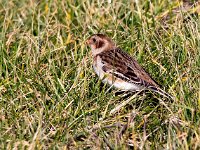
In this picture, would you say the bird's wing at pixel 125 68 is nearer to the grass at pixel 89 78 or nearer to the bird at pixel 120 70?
the bird at pixel 120 70

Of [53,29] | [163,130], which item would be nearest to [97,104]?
[163,130]

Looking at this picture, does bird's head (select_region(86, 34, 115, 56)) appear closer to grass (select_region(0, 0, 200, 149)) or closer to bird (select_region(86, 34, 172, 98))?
bird (select_region(86, 34, 172, 98))

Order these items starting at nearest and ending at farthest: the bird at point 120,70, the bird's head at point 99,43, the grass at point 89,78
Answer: the grass at point 89,78 < the bird at point 120,70 < the bird's head at point 99,43

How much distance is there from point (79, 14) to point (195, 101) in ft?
8.88

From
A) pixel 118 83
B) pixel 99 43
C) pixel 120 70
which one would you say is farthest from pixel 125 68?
pixel 99 43

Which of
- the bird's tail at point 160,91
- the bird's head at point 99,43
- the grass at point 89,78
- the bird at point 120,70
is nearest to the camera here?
the grass at point 89,78

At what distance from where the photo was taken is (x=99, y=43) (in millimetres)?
6680

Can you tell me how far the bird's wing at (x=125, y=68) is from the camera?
6.02 meters

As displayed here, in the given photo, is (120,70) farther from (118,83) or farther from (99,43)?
(99,43)

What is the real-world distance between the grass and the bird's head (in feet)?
Answer: 0.35

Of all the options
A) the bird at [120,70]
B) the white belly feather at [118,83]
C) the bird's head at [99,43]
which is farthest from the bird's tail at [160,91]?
the bird's head at [99,43]

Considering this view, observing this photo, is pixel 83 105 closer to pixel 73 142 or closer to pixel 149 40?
pixel 73 142

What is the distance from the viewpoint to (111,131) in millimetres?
5195

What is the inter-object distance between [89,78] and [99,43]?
25.1 inches
